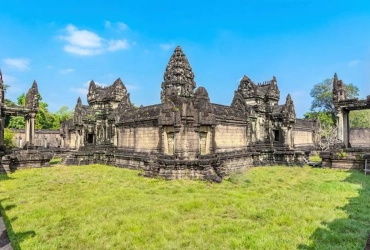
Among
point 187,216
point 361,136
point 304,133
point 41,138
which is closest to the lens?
point 187,216

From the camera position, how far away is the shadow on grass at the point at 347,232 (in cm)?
529

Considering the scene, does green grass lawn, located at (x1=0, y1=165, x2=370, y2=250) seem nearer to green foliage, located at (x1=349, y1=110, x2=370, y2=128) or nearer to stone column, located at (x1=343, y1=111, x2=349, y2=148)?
stone column, located at (x1=343, y1=111, x2=349, y2=148)

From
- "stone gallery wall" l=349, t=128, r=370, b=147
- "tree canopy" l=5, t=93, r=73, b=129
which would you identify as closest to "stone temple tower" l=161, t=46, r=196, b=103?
"stone gallery wall" l=349, t=128, r=370, b=147

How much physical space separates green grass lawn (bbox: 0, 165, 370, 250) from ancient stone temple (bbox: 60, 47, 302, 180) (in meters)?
2.78

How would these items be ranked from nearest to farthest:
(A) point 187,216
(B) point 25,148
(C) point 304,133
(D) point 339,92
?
Result: (A) point 187,216, (D) point 339,92, (B) point 25,148, (C) point 304,133

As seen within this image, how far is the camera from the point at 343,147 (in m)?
18.6

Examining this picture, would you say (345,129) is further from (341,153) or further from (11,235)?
(11,235)

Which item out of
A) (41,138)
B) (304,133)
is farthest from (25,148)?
(304,133)

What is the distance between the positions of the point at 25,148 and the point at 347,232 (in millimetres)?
22958

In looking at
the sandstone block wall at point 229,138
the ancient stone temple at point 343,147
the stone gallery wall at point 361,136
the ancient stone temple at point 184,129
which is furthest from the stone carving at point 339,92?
the stone gallery wall at point 361,136

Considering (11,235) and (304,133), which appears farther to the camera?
(304,133)

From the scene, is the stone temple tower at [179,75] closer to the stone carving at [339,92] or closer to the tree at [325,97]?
the stone carving at [339,92]

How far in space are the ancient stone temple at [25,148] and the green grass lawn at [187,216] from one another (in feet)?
23.1

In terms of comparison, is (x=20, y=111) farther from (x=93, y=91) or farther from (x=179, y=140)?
(x=179, y=140)
